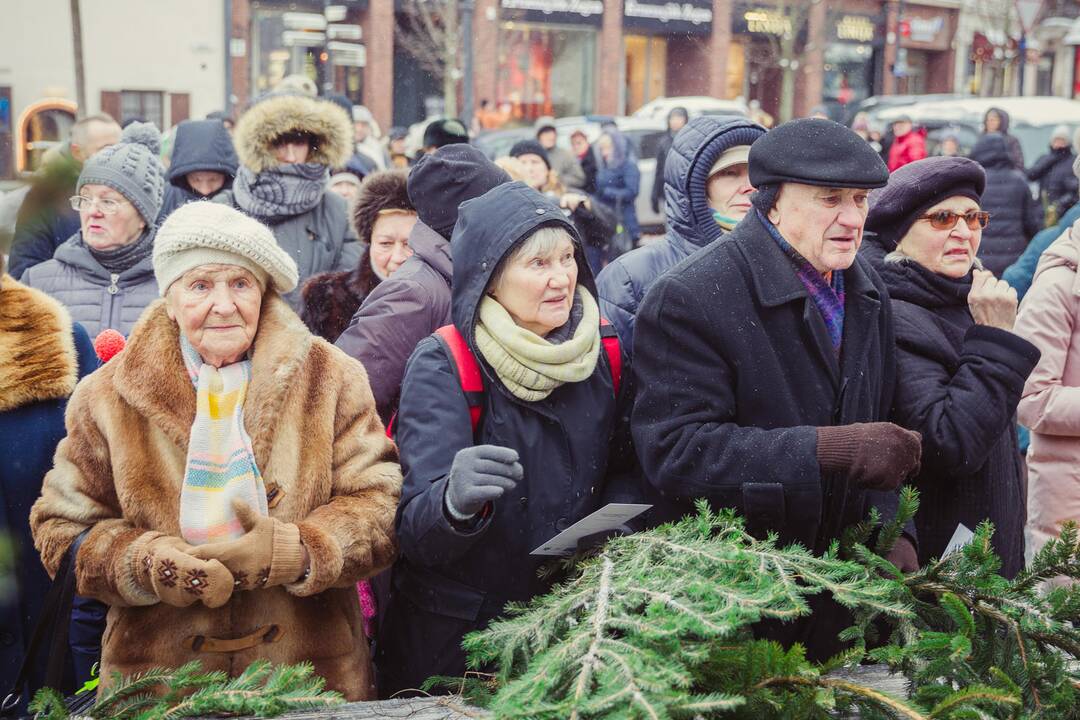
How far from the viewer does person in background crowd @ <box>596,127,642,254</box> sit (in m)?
14.9

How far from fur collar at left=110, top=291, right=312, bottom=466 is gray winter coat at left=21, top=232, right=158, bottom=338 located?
197 cm

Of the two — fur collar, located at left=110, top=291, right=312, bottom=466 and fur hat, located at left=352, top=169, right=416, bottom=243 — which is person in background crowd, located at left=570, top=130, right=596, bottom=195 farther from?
fur collar, located at left=110, top=291, right=312, bottom=466

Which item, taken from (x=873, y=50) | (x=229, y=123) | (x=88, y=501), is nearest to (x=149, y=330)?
(x=88, y=501)

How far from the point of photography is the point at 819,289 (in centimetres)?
→ 286

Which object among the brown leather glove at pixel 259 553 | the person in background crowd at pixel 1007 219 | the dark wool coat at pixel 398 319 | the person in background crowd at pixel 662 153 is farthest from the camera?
the person in background crowd at pixel 662 153

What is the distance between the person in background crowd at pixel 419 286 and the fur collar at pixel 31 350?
2.96 ft

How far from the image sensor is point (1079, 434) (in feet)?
12.9

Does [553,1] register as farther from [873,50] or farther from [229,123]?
[229,123]

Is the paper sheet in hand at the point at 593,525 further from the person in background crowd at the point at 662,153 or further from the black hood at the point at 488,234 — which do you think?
the person in background crowd at the point at 662,153

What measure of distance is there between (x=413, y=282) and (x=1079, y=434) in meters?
2.28

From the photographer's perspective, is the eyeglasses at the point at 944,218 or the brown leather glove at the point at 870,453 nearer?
the brown leather glove at the point at 870,453

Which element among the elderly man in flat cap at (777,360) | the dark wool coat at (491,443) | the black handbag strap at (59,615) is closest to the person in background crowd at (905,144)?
the elderly man in flat cap at (777,360)

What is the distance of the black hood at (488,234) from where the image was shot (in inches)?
115

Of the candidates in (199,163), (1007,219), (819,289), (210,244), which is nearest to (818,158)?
(819,289)
